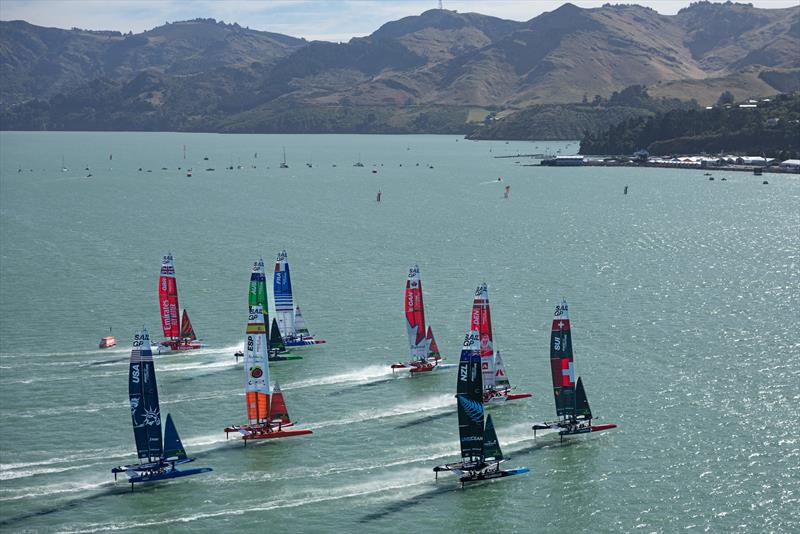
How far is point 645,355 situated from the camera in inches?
3334

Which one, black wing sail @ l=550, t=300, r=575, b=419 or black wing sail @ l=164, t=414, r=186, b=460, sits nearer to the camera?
black wing sail @ l=164, t=414, r=186, b=460

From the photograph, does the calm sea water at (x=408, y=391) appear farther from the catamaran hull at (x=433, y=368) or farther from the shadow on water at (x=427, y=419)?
the catamaran hull at (x=433, y=368)

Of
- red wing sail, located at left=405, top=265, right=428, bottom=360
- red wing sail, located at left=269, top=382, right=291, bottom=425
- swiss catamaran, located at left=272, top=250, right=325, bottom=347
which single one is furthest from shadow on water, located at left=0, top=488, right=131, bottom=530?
swiss catamaran, located at left=272, top=250, right=325, bottom=347

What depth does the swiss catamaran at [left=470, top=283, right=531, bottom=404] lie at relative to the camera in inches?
2852

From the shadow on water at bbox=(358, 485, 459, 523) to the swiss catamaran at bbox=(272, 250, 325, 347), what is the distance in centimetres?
3309

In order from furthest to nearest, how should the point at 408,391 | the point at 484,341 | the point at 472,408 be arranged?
1. the point at 408,391
2. the point at 484,341
3. the point at 472,408

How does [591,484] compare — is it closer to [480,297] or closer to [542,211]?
[480,297]

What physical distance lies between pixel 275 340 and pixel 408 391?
1484 cm

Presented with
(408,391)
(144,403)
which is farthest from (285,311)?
(144,403)

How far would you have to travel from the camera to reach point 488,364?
73000 millimetres

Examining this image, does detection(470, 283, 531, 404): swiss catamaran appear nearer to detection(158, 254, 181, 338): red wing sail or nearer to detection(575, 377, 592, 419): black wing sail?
detection(575, 377, 592, 419): black wing sail

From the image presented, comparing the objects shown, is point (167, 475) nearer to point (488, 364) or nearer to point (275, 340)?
point (488, 364)

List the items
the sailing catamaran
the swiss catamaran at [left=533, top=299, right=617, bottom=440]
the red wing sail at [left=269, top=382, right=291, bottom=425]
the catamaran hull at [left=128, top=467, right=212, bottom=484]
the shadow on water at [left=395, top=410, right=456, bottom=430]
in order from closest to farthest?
the catamaran hull at [left=128, top=467, right=212, bottom=484]
the swiss catamaran at [left=533, top=299, right=617, bottom=440]
the red wing sail at [left=269, top=382, right=291, bottom=425]
the shadow on water at [left=395, top=410, right=456, bottom=430]
the sailing catamaran

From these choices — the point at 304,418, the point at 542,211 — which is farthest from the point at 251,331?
the point at 542,211
